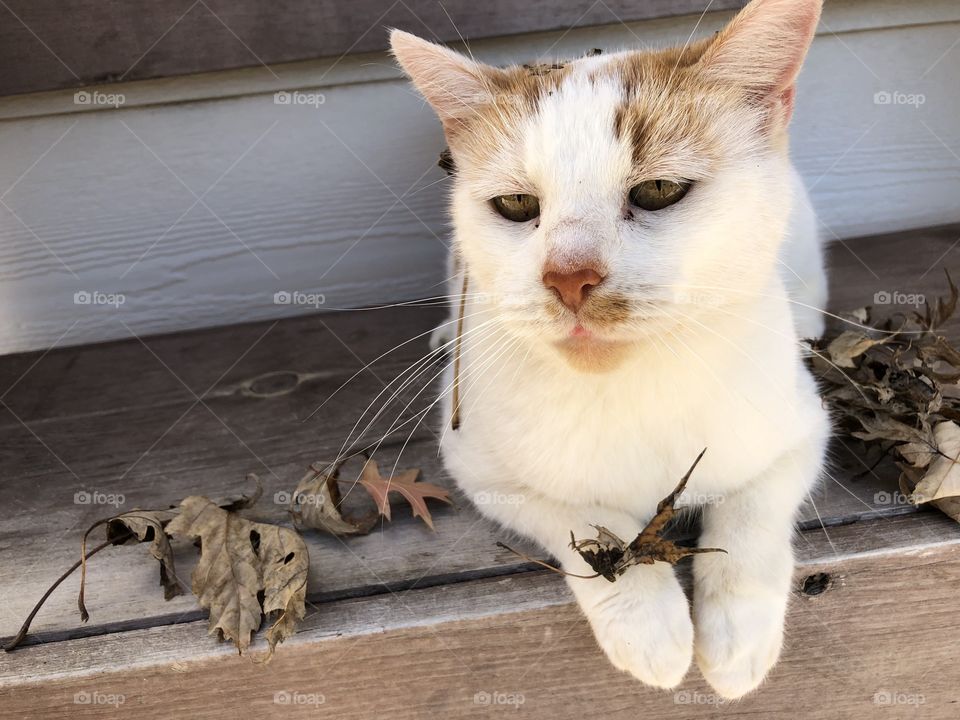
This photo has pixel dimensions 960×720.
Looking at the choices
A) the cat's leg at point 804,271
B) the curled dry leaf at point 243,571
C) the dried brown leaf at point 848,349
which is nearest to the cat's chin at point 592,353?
the curled dry leaf at point 243,571

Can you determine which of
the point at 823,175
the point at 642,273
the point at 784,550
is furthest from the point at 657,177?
the point at 823,175

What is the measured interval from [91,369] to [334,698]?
1741mm

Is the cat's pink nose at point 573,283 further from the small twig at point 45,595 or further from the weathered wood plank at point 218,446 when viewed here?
the small twig at point 45,595

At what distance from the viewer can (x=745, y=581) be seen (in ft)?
4.39

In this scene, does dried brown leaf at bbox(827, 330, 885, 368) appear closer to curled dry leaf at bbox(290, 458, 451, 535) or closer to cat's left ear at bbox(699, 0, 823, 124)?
cat's left ear at bbox(699, 0, 823, 124)

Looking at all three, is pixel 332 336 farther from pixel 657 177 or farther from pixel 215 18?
pixel 657 177

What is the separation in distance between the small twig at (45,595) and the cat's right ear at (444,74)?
1139 mm

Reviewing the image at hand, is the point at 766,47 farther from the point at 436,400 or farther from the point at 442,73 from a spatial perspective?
the point at 436,400

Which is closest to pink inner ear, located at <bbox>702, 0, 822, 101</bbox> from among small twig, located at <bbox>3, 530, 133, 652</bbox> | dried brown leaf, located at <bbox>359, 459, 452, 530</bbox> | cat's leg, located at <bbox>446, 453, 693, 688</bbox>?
cat's leg, located at <bbox>446, 453, 693, 688</bbox>

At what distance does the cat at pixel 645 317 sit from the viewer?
1.26 metres

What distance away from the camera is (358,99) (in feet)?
8.70

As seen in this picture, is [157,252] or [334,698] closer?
[334,698]

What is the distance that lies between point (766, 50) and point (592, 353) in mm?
625

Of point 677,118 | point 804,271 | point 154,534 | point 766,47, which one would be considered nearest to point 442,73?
point 677,118
